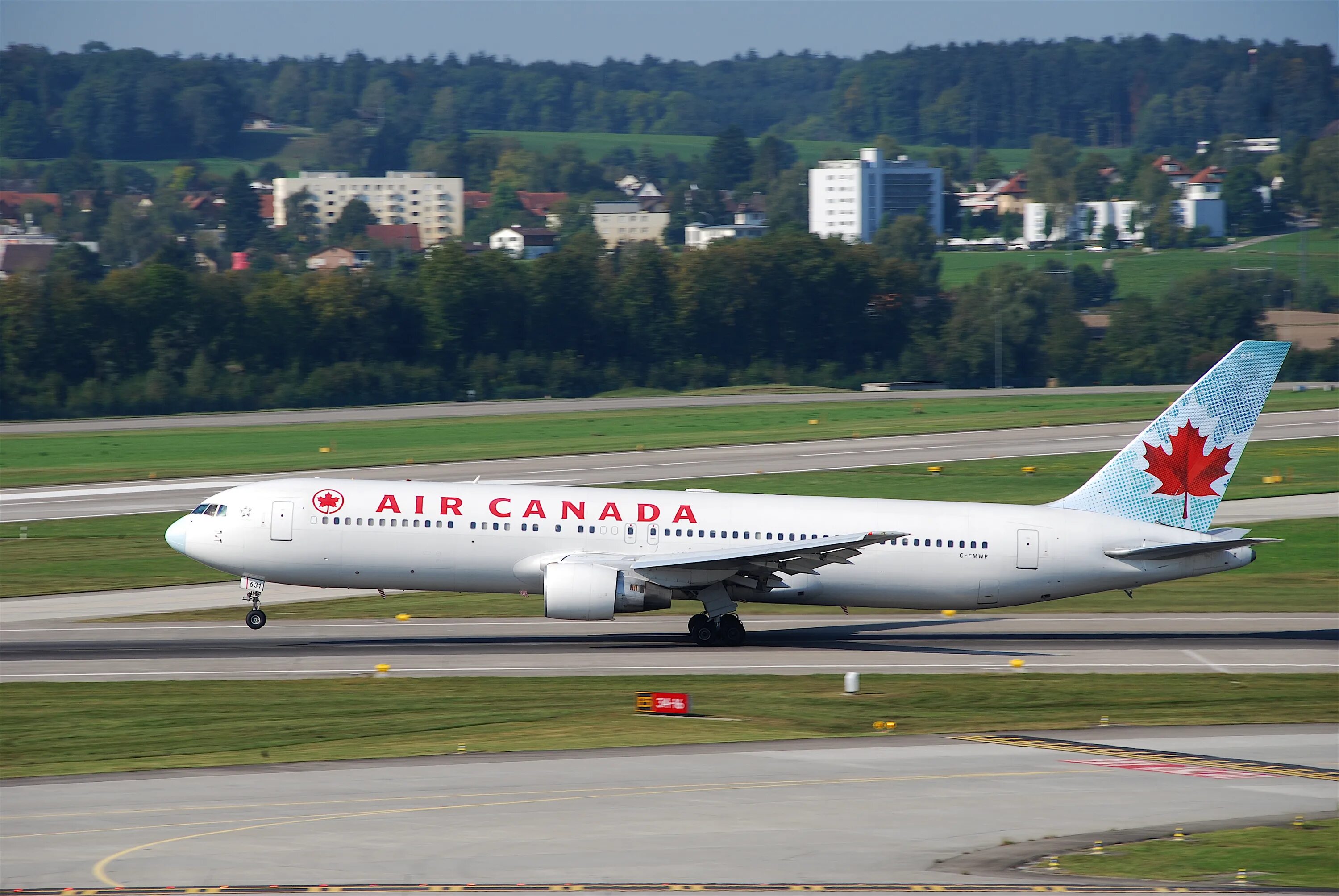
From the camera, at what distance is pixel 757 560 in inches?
1518

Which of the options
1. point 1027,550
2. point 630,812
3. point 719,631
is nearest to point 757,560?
point 719,631

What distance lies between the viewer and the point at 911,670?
37.4 m

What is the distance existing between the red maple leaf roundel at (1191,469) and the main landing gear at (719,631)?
12.0 m

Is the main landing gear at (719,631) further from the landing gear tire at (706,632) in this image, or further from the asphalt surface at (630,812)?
the asphalt surface at (630,812)

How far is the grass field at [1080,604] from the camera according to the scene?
150 feet

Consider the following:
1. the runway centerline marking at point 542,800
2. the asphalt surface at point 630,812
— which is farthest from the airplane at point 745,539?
the runway centerline marking at point 542,800

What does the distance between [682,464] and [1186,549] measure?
40474 mm

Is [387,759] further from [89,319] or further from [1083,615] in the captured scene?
[89,319]

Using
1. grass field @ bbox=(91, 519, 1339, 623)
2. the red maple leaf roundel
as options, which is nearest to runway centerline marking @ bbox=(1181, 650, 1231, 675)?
the red maple leaf roundel

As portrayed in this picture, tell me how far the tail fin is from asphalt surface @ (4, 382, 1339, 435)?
228ft

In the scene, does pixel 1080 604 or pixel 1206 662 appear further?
pixel 1080 604

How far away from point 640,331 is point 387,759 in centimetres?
12307

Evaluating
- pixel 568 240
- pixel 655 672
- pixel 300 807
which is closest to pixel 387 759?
pixel 300 807

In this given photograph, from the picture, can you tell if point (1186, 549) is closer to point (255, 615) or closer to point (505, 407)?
point (255, 615)
